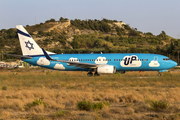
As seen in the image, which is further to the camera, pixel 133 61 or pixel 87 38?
pixel 87 38

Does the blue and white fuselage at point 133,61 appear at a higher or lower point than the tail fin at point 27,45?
lower

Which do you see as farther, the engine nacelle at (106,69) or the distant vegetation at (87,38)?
the distant vegetation at (87,38)

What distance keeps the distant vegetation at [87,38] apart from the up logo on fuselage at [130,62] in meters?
55.5

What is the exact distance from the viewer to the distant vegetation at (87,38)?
11006 centimetres

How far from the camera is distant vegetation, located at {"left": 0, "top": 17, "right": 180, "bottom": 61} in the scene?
361 ft

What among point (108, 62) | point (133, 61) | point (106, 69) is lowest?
point (106, 69)

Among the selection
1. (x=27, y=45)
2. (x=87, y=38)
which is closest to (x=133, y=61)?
(x=27, y=45)

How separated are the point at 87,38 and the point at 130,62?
10028 centimetres

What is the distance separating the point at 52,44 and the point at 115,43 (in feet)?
103

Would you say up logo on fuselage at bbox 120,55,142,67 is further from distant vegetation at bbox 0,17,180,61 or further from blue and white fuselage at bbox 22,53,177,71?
distant vegetation at bbox 0,17,180,61

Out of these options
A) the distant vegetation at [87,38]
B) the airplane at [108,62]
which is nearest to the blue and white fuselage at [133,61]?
the airplane at [108,62]

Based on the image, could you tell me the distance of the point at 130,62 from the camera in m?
32.6

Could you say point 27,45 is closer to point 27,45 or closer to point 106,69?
point 27,45

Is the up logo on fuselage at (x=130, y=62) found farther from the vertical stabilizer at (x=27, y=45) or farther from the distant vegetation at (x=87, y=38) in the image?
the distant vegetation at (x=87, y=38)
